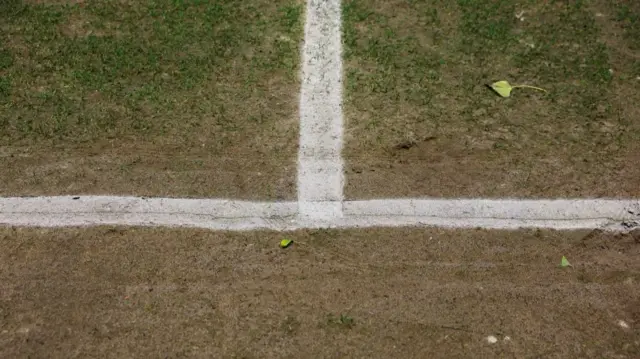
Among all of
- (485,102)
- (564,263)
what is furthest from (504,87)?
(564,263)

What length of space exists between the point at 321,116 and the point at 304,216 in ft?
3.01

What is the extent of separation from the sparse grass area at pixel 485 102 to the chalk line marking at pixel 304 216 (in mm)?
101

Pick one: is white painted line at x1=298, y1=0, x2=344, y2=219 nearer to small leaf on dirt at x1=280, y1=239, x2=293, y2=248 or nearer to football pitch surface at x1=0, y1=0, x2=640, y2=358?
football pitch surface at x1=0, y1=0, x2=640, y2=358

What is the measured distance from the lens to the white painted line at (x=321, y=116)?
4.69 metres

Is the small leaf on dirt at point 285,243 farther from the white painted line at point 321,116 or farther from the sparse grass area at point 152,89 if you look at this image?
the sparse grass area at point 152,89

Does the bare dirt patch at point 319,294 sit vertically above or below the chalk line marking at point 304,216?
below

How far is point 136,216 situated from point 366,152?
1.54 metres

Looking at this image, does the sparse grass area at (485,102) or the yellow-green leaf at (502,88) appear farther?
the yellow-green leaf at (502,88)

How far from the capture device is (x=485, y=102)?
5.29m

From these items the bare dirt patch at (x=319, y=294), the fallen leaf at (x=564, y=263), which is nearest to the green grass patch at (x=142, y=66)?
the bare dirt patch at (x=319, y=294)

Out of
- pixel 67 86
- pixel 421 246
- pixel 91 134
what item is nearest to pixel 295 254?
pixel 421 246

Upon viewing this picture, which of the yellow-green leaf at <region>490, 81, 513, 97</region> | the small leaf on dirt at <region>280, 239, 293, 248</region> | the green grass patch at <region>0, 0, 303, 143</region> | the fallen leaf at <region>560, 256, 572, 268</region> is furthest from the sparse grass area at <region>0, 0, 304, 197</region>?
the fallen leaf at <region>560, 256, 572, 268</region>

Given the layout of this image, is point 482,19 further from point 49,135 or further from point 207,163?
point 49,135

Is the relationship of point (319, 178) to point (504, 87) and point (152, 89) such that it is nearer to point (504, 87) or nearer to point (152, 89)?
point (152, 89)
